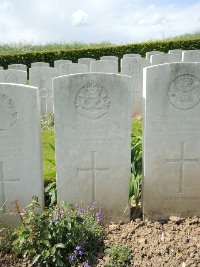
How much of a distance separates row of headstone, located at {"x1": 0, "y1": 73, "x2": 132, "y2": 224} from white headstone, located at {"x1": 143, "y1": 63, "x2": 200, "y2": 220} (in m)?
0.24

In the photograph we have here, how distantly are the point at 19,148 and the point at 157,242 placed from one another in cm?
160

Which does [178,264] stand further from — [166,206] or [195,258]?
[166,206]

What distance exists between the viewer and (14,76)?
27.8 feet

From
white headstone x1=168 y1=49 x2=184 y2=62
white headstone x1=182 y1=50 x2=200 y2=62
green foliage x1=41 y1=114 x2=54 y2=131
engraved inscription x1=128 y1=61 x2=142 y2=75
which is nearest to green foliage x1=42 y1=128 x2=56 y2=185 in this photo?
green foliage x1=41 y1=114 x2=54 y2=131

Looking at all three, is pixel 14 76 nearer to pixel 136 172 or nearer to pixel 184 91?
pixel 136 172

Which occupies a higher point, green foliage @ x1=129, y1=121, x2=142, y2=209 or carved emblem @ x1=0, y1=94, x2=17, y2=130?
carved emblem @ x1=0, y1=94, x2=17, y2=130

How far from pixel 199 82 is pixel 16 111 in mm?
1818

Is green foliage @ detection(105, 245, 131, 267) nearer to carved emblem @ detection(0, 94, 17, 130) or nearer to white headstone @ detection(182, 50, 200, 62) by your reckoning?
carved emblem @ detection(0, 94, 17, 130)

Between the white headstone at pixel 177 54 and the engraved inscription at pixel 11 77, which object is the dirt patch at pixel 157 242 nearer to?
the engraved inscription at pixel 11 77

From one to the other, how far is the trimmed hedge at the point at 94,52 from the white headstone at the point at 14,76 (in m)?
8.56

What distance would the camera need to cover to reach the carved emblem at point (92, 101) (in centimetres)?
354

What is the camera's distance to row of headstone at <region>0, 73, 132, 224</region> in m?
3.52

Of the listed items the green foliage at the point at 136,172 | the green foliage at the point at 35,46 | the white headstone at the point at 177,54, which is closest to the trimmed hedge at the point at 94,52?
the white headstone at the point at 177,54

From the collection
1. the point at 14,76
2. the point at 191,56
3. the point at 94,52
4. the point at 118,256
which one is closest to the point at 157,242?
the point at 118,256
